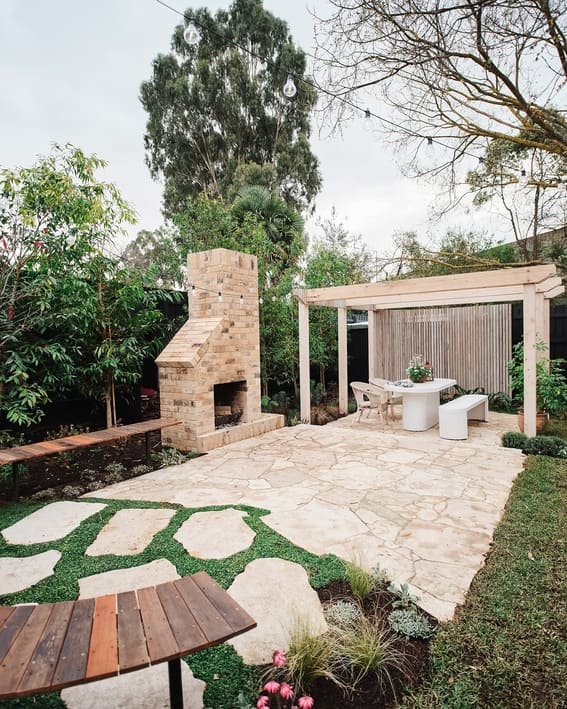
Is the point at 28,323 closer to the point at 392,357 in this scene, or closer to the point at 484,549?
the point at 484,549

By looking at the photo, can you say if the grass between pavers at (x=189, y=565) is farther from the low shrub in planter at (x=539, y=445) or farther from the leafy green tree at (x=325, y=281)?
the leafy green tree at (x=325, y=281)

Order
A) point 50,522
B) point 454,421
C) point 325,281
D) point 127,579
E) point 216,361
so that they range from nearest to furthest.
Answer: point 127,579, point 50,522, point 216,361, point 454,421, point 325,281

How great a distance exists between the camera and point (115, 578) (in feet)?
8.38

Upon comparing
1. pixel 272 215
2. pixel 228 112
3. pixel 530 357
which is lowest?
pixel 530 357

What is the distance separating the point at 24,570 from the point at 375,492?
2876mm

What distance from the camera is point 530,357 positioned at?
5.79 m

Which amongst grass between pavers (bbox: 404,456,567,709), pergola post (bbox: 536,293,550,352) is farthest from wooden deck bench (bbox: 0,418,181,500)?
pergola post (bbox: 536,293,550,352)

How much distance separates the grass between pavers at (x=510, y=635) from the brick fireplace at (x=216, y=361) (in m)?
3.92

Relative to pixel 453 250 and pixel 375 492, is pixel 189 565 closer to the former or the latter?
pixel 375 492

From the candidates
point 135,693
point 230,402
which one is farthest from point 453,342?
point 135,693

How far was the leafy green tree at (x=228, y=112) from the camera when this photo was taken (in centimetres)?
1722

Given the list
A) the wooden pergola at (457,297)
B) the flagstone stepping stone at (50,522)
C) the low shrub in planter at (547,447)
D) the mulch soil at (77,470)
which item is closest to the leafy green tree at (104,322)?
the mulch soil at (77,470)

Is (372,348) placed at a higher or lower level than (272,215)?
lower

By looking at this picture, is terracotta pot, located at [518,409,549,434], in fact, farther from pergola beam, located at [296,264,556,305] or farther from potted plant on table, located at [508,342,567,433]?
pergola beam, located at [296,264,556,305]
